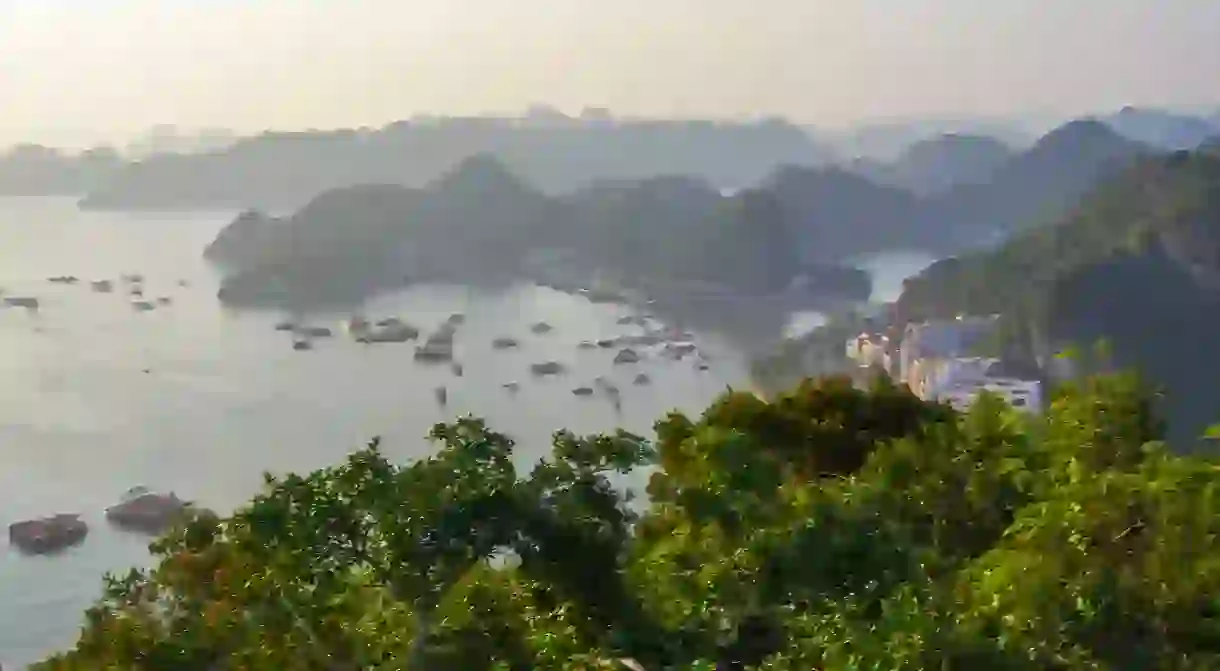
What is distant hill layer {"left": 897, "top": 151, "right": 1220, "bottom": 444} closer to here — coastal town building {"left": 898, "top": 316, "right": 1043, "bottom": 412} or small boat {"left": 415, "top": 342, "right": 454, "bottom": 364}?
coastal town building {"left": 898, "top": 316, "right": 1043, "bottom": 412}

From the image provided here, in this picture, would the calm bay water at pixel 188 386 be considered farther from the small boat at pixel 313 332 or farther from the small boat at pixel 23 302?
the small boat at pixel 313 332

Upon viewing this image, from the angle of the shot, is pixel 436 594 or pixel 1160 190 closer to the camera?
pixel 436 594

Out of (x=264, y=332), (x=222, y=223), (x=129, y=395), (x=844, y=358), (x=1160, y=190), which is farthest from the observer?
(x=222, y=223)

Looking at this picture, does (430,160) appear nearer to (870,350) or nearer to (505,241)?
(505,241)

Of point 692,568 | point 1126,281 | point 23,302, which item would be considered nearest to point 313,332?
point 23,302

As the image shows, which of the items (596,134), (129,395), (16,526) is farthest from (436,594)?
(596,134)

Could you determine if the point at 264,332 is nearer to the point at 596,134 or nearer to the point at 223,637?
the point at 596,134
